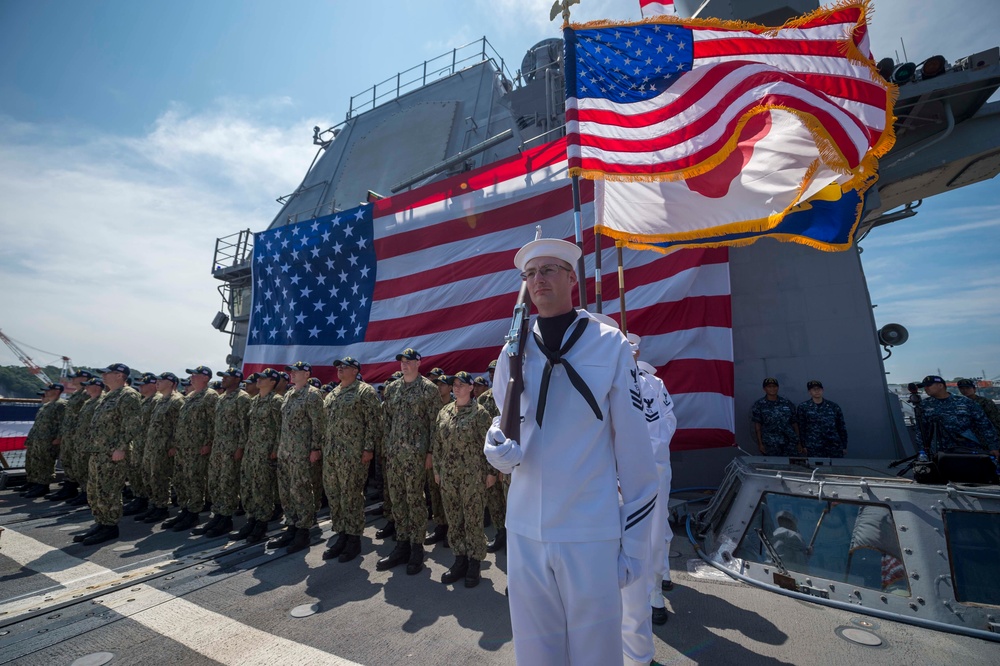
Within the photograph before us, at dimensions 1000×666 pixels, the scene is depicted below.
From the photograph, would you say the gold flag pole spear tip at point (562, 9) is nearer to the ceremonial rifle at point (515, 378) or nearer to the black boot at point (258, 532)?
the ceremonial rifle at point (515, 378)

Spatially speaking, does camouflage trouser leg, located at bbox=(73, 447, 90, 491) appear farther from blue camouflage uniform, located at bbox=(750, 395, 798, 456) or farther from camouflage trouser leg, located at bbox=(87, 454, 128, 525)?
blue camouflage uniform, located at bbox=(750, 395, 798, 456)

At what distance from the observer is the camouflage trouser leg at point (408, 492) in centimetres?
369

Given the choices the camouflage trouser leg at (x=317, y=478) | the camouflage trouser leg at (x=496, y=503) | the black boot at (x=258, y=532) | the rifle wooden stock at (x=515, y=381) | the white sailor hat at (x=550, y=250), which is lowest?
the black boot at (x=258, y=532)

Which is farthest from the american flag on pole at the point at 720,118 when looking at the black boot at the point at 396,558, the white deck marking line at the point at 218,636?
the white deck marking line at the point at 218,636

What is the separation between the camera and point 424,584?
3.25 metres

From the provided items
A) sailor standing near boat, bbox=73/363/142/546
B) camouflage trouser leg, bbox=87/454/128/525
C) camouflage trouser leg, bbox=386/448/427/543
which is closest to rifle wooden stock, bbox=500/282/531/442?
camouflage trouser leg, bbox=386/448/427/543

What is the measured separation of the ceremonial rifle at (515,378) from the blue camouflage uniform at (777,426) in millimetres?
4845

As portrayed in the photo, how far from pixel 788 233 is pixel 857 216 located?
538 mm

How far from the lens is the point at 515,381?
4.58 feet

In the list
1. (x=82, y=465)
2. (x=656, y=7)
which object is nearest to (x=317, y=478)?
(x=82, y=465)

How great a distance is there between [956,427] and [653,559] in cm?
403

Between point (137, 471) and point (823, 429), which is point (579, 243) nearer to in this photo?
point (823, 429)

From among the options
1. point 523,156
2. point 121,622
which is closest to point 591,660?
point 121,622

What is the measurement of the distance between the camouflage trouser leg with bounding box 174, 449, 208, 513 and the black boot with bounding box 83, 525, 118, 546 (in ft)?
2.12
